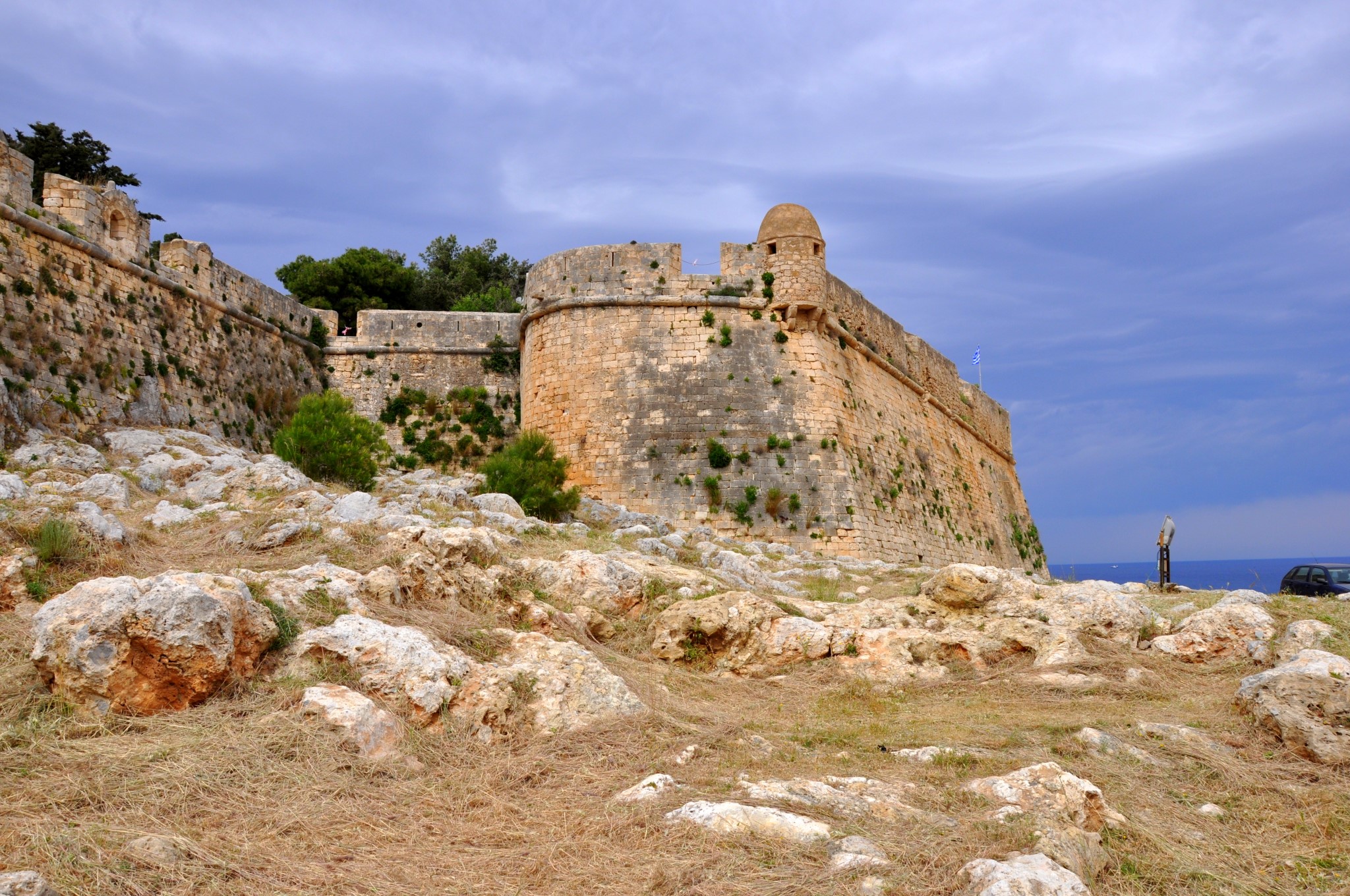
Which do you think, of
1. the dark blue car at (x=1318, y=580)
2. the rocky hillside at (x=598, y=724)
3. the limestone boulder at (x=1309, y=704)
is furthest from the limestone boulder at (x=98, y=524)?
the dark blue car at (x=1318, y=580)

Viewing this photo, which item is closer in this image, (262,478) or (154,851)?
(154,851)

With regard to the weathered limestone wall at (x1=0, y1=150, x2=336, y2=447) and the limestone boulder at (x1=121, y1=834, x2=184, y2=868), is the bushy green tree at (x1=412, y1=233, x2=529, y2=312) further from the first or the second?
the limestone boulder at (x1=121, y1=834, x2=184, y2=868)

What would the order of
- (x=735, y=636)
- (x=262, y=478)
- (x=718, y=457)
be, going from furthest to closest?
(x=718, y=457), (x=262, y=478), (x=735, y=636)

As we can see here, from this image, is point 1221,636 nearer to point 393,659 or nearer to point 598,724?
point 598,724

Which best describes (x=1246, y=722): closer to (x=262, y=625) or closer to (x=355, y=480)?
(x=262, y=625)

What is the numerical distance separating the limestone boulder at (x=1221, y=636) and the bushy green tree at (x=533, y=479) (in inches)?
308

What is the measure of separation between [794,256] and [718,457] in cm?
352

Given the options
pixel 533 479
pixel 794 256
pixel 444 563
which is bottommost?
pixel 444 563

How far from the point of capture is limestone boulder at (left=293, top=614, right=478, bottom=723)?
4.84 meters

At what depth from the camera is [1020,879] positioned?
326 centimetres

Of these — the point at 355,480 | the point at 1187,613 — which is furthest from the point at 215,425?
the point at 1187,613

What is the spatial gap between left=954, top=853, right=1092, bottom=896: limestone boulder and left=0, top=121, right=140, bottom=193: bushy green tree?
26.2m

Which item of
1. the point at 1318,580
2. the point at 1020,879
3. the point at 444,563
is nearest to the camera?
the point at 1020,879

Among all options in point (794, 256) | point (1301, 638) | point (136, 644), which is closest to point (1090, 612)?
point (1301, 638)
